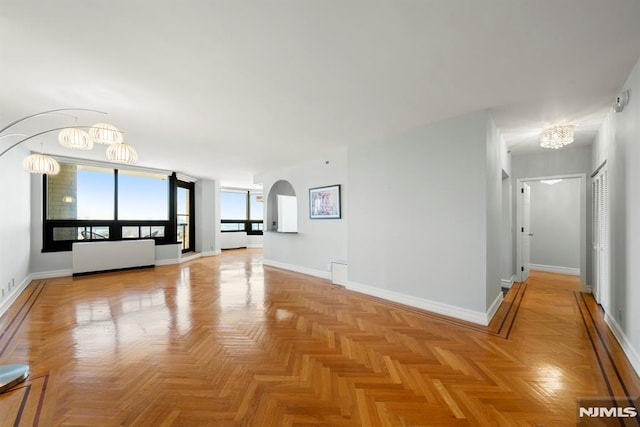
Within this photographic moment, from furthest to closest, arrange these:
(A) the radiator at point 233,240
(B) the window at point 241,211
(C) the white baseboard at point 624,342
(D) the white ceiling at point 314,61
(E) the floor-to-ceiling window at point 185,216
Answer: (B) the window at point 241,211 → (A) the radiator at point 233,240 → (E) the floor-to-ceiling window at point 185,216 → (C) the white baseboard at point 624,342 → (D) the white ceiling at point 314,61

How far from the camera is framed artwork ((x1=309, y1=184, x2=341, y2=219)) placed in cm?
547

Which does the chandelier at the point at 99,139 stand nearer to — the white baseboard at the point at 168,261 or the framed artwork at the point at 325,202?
the framed artwork at the point at 325,202

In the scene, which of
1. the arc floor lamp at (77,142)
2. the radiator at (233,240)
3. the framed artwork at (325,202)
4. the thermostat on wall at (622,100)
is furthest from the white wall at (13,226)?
the thermostat on wall at (622,100)

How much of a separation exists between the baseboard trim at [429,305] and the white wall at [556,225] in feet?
13.3

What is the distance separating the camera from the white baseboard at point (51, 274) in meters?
5.64

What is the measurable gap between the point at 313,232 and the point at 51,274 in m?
6.03

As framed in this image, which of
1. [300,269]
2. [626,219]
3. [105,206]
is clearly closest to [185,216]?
[105,206]

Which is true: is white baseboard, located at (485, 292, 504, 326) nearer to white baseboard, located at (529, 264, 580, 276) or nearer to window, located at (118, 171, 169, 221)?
white baseboard, located at (529, 264, 580, 276)

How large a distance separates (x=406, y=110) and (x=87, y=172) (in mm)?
7644

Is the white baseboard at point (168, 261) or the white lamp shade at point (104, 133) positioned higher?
the white lamp shade at point (104, 133)

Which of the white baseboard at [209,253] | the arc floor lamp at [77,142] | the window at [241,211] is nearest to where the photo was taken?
the arc floor lamp at [77,142]

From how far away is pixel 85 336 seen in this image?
2908 mm

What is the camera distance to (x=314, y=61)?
2.26 m

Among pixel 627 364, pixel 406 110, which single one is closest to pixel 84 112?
pixel 406 110
